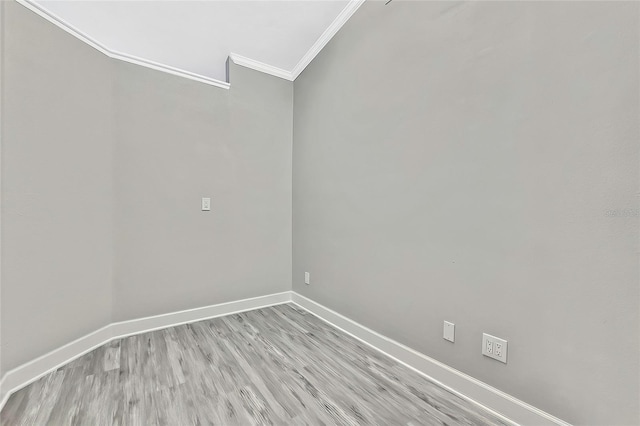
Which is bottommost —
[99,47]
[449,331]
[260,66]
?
[449,331]

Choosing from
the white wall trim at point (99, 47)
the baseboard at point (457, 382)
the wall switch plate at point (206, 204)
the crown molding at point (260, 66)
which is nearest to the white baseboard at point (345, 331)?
the baseboard at point (457, 382)

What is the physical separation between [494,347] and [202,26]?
10.1 ft

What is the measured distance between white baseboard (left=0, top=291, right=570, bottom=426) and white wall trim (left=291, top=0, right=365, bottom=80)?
8.12 ft

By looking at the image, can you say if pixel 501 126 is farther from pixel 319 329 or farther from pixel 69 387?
pixel 69 387

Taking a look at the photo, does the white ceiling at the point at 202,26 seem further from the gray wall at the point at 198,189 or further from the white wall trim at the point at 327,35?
the gray wall at the point at 198,189

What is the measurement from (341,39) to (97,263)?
2.70 meters

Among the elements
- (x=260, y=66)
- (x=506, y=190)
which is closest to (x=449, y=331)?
(x=506, y=190)

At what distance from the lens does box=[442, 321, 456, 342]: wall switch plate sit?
153cm

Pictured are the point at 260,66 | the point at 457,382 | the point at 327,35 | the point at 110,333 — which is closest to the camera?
the point at 457,382

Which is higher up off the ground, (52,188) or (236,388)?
(52,188)

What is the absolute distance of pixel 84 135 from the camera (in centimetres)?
192

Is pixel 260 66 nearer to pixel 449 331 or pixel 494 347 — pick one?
pixel 449 331

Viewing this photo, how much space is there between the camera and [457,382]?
59.0 inches

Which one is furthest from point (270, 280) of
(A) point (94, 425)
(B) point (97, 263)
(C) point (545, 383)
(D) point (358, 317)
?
(C) point (545, 383)
